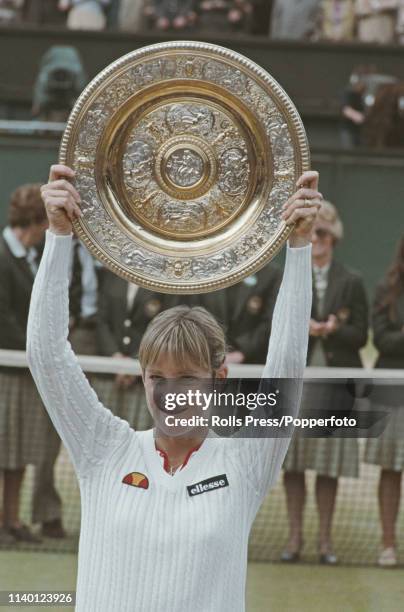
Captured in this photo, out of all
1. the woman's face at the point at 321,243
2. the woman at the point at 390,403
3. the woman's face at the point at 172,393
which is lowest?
the woman at the point at 390,403

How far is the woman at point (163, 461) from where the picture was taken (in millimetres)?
1965

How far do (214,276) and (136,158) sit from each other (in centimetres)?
29

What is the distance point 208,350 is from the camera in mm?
2047

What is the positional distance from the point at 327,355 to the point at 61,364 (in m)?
2.96

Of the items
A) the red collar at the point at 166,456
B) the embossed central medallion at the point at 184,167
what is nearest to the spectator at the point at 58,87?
the embossed central medallion at the point at 184,167

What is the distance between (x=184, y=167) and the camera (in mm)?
2400

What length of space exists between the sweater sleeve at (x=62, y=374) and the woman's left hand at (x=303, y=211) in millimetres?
388

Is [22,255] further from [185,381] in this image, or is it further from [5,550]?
[185,381]

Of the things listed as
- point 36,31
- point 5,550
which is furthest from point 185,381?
point 36,31

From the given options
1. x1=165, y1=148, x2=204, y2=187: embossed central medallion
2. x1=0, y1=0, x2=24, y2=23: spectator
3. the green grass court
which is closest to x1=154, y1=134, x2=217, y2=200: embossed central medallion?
x1=165, y1=148, x2=204, y2=187: embossed central medallion

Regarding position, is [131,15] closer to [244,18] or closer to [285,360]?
[244,18]

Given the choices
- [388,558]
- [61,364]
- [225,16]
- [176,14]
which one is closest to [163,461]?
[61,364]

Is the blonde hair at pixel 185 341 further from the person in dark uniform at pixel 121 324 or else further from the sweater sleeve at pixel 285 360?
the person in dark uniform at pixel 121 324

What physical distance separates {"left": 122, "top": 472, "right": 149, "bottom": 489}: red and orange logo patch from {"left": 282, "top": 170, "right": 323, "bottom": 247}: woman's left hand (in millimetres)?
471
